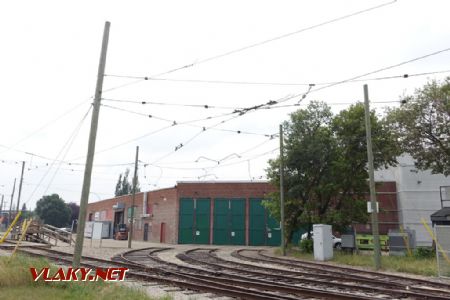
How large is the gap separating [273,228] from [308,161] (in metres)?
17.8

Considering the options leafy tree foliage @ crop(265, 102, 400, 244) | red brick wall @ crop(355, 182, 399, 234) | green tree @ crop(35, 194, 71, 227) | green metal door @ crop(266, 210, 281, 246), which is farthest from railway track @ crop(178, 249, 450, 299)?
green tree @ crop(35, 194, 71, 227)

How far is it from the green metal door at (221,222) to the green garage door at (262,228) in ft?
9.13

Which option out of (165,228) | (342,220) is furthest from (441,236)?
(165,228)

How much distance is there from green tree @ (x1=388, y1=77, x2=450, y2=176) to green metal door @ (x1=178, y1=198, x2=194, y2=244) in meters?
27.4

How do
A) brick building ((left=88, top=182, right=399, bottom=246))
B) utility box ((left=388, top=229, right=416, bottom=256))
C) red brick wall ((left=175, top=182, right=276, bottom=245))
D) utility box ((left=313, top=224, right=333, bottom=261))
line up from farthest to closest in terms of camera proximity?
red brick wall ((left=175, top=182, right=276, bottom=245))
brick building ((left=88, top=182, right=399, bottom=246))
utility box ((left=388, top=229, right=416, bottom=256))
utility box ((left=313, top=224, right=333, bottom=261))

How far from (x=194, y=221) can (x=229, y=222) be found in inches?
165

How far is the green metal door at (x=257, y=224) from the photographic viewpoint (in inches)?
1831

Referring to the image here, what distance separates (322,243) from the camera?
2428 cm

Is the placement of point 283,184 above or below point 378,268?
above

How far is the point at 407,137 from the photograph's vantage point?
1074 inches

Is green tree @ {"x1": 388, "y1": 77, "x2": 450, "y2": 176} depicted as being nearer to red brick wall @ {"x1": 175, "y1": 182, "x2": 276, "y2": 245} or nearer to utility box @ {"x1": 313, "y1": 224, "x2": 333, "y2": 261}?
utility box @ {"x1": 313, "y1": 224, "x2": 333, "y2": 261}

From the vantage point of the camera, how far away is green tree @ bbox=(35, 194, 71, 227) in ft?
312

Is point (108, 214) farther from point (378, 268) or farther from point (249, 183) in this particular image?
point (378, 268)

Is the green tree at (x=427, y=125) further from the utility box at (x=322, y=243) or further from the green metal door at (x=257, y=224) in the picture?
the green metal door at (x=257, y=224)
